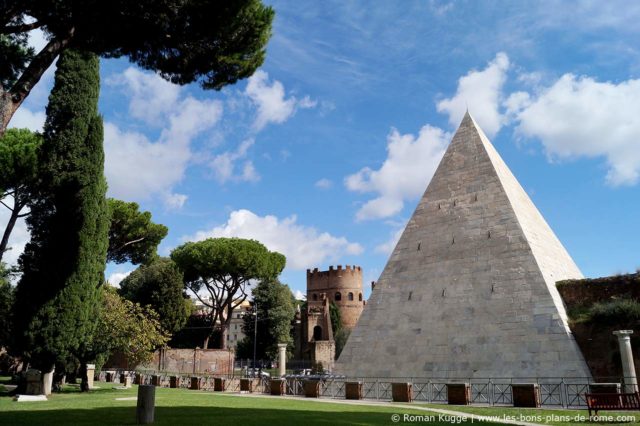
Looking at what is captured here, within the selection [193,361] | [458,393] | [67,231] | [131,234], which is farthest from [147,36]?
[193,361]

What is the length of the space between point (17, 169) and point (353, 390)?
15579 mm

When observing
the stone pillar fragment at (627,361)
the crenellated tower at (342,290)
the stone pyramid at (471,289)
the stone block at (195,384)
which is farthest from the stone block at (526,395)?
the crenellated tower at (342,290)

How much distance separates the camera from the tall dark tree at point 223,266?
35.9 m

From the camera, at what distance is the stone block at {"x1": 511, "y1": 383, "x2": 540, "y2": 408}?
429 inches

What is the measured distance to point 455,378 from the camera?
13.0 meters

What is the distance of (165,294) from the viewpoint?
31.1 meters

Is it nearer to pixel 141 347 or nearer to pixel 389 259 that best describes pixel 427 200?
pixel 389 259

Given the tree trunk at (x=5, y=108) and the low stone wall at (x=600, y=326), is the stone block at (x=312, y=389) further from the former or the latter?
the tree trunk at (x=5, y=108)

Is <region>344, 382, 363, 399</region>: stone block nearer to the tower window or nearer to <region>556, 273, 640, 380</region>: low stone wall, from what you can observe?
<region>556, 273, 640, 380</region>: low stone wall

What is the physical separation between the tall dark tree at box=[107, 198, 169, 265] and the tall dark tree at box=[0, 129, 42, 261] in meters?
6.74

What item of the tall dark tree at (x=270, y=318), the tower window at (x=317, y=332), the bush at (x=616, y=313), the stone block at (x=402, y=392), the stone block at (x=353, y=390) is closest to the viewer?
the bush at (x=616, y=313)

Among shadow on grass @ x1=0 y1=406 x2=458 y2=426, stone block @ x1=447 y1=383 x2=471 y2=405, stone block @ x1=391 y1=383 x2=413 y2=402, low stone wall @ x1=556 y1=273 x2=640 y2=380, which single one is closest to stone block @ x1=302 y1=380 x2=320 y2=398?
stone block @ x1=391 y1=383 x2=413 y2=402

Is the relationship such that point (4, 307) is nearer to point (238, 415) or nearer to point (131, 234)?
point (131, 234)

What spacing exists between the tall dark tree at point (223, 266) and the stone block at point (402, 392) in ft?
79.2
